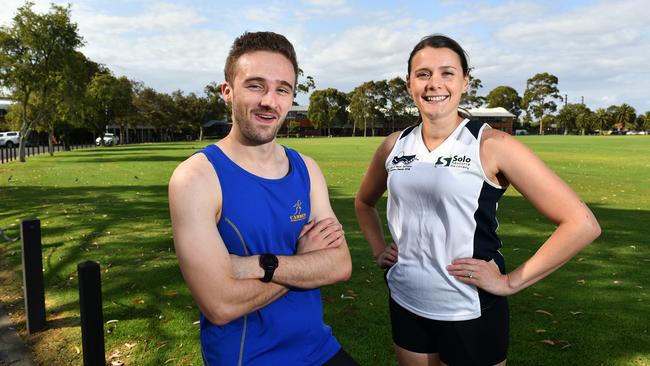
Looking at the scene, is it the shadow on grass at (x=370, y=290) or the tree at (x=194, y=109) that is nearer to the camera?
the shadow on grass at (x=370, y=290)

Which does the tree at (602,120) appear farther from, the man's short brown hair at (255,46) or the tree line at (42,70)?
the man's short brown hair at (255,46)

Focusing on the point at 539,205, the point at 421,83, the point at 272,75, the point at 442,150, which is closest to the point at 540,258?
the point at 539,205

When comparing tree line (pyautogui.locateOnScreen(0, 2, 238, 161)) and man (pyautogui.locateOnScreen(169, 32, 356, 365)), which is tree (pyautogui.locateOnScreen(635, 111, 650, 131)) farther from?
man (pyautogui.locateOnScreen(169, 32, 356, 365))

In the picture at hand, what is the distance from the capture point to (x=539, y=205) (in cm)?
230

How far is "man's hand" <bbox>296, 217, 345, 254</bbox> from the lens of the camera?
217cm

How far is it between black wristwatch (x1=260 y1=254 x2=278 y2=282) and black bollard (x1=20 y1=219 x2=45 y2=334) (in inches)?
149

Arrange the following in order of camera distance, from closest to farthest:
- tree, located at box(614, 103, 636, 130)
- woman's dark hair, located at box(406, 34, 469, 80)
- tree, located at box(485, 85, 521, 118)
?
woman's dark hair, located at box(406, 34, 469, 80) < tree, located at box(614, 103, 636, 130) < tree, located at box(485, 85, 521, 118)

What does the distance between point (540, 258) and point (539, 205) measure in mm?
254

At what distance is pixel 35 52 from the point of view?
29469 mm

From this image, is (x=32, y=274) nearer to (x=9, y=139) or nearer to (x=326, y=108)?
(x=9, y=139)

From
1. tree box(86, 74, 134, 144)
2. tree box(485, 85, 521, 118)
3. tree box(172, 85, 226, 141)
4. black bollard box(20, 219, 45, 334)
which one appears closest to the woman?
black bollard box(20, 219, 45, 334)

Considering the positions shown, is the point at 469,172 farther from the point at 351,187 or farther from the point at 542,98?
the point at 542,98

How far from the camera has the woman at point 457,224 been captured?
2254mm

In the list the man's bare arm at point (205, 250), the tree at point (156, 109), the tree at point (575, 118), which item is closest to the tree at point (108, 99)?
the tree at point (156, 109)
